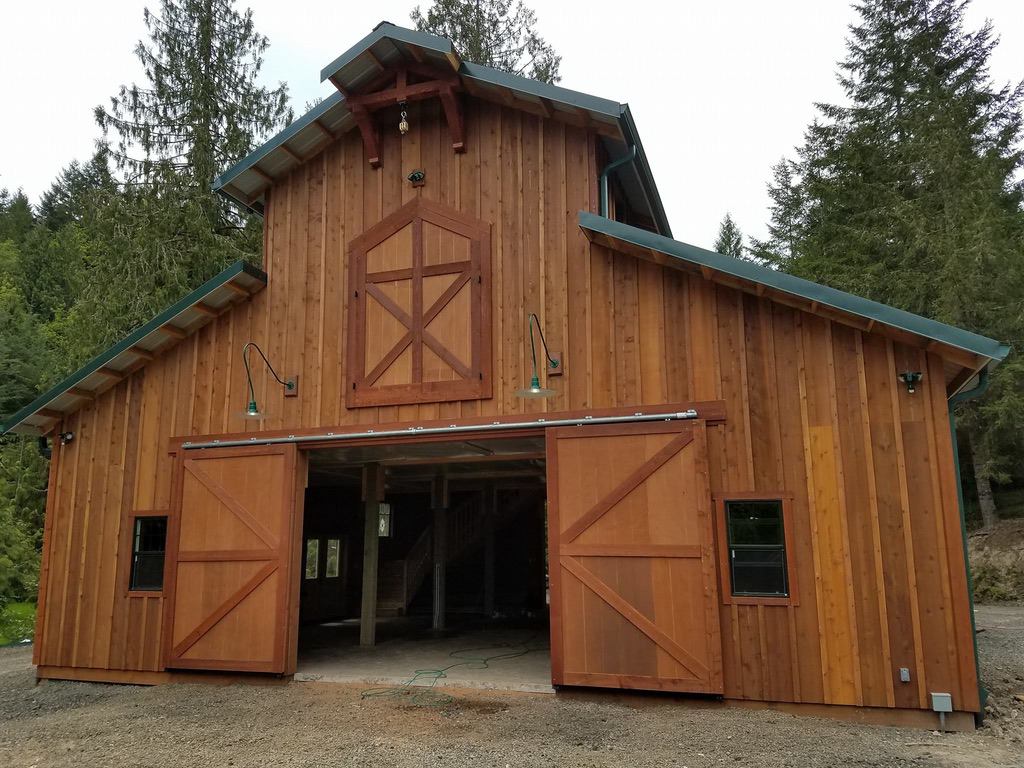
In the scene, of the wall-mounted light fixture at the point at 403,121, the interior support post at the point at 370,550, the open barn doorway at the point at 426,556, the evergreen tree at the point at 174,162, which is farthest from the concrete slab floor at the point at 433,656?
the evergreen tree at the point at 174,162

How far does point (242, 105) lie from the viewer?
20938 mm

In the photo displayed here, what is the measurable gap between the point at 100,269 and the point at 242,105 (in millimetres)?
5817

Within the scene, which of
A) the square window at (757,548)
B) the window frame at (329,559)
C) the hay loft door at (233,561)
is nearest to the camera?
the square window at (757,548)

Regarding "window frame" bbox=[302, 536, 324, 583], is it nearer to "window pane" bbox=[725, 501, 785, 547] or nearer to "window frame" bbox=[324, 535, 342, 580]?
"window frame" bbox=[324, 535, 342, 580]

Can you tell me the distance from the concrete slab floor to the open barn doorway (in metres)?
0.04

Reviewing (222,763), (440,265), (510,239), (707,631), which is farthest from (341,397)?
(707,631)

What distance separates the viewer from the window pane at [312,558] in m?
16.4

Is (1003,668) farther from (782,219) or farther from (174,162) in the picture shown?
(782,219)

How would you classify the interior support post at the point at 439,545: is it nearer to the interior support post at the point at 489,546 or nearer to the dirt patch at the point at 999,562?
the interior support post at the point at 489,546

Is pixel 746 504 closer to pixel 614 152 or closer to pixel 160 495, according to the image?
pixel 614 152

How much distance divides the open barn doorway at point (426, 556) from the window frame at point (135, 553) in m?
2.20

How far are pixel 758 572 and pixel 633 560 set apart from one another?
1183 mm

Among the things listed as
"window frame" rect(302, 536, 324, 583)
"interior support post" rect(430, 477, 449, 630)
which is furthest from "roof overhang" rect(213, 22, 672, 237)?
"window frame" rect(302, 536, 324, 583)

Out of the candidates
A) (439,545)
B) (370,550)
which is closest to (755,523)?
(370,550)
